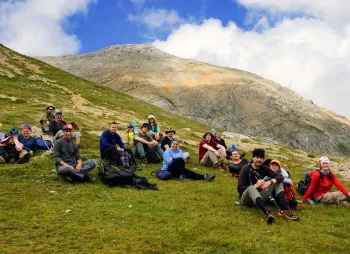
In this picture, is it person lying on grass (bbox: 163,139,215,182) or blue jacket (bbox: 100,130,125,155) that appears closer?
person lying on grass (bbox: 163,139,215,182)

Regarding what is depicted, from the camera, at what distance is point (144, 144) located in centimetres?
2070

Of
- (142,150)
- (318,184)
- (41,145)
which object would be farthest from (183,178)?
(41,145)

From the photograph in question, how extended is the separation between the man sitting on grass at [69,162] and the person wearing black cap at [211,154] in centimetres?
754

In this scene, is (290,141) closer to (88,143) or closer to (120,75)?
(120,75)

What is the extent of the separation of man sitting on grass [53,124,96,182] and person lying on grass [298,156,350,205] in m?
9.38

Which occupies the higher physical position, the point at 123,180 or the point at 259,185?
the point at 259,185

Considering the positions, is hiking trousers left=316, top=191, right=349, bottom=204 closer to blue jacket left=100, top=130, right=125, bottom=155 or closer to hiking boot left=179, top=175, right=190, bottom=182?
hiking boot left=179, top=175, right=190, bottom=182

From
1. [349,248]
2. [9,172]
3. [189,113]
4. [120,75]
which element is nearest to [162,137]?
[9,172]

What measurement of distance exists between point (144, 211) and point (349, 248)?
6.48m

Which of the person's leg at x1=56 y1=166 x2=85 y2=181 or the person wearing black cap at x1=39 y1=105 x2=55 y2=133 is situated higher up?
the person wearing black cap at x1=39 y1=105 x2=55 y2=133

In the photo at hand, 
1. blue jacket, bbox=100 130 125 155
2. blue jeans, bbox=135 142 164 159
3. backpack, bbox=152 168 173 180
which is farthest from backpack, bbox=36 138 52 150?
backpack, bbox=152 168 173 180

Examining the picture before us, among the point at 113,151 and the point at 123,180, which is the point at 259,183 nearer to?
the point at 123,180

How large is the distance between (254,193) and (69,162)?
844cm

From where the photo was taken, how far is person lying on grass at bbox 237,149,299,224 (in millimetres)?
12156
